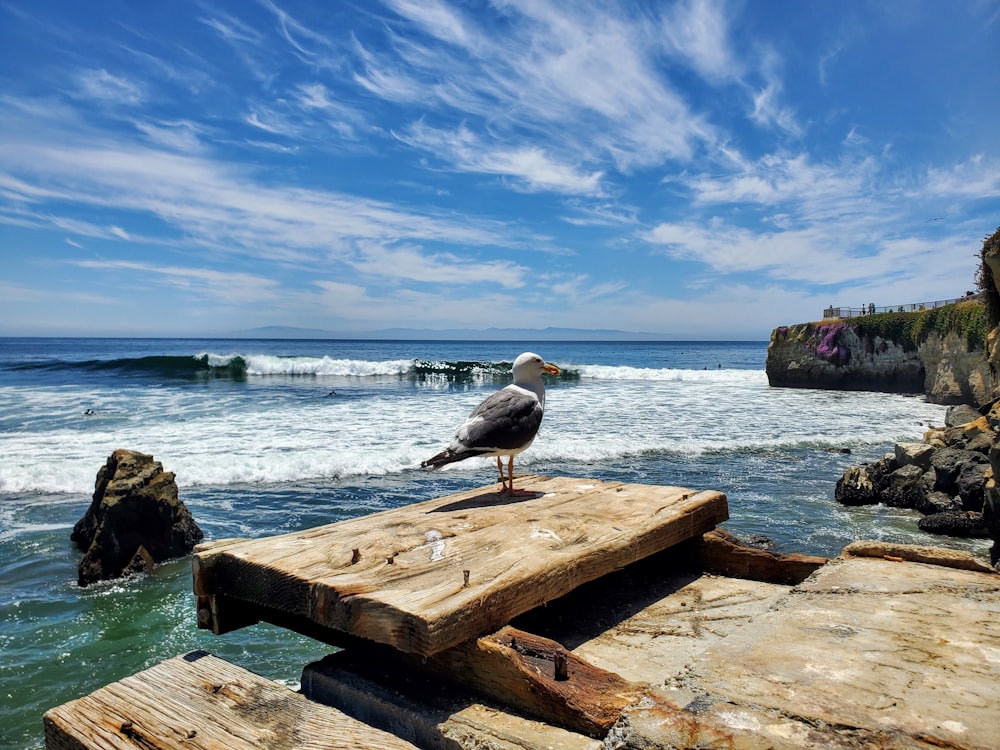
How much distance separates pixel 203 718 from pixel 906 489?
36.1 ft

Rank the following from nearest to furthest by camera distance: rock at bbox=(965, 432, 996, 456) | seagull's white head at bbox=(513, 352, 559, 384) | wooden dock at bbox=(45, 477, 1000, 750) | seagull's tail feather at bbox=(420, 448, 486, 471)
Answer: wooden dock at bbox=(45, 477, 1000, 750) < seagull's tail feather at bbox=(420, 448, 486, 471) < seagull's white head at bbox=(513, 352, 559, 384) < rock at bbox=(965, 432, 996, 456)

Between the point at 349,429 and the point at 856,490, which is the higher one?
the point at 349,429

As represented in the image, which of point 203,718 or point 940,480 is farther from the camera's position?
point 940,480

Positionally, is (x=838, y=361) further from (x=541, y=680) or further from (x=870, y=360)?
(x=541, y=680)

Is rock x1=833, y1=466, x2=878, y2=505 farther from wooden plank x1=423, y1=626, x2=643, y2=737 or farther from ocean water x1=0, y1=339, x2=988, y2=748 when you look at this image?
wooden plank x1=423, y1=626, x2=643, y2=737

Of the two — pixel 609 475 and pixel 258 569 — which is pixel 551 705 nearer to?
pixel 258 569

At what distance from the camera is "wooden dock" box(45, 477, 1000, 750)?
5.48 feet

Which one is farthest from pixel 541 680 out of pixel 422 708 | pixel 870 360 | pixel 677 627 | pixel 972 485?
pixel 870 360

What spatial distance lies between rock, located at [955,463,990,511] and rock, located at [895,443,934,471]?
123 cm

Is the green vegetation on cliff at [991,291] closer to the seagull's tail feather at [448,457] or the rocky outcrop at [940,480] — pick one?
the rocky outcrop at [940,480]

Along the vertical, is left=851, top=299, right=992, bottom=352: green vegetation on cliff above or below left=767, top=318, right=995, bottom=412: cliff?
above

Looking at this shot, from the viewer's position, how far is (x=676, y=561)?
153 inches

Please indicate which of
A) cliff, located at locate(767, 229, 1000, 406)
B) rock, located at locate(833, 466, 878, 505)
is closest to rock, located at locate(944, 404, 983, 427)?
rock, located at locate(833, 466, 878, 505)

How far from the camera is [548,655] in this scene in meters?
2.13
